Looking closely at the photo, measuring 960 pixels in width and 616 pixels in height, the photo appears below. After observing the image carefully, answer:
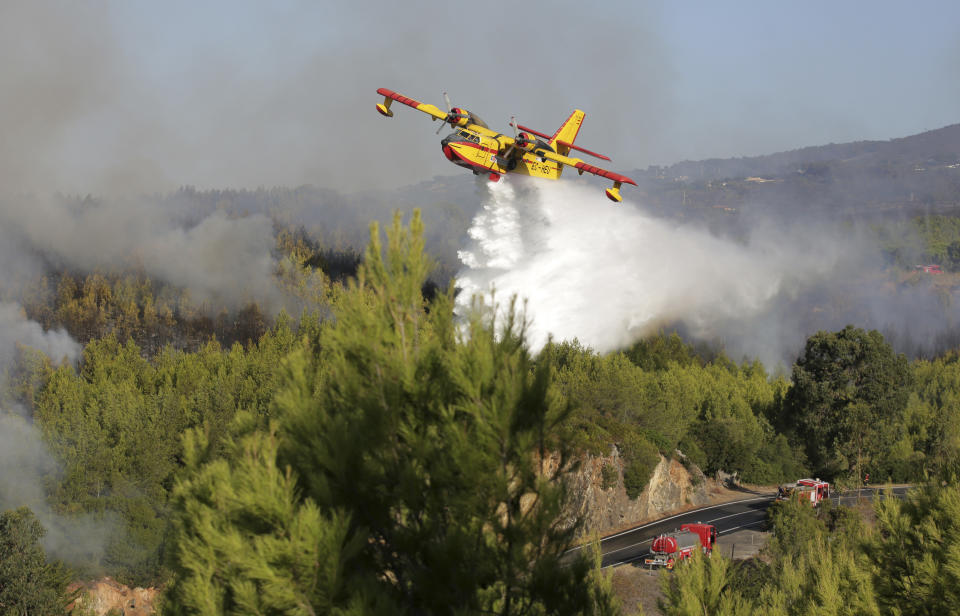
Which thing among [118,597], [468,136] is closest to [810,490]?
[468,136]

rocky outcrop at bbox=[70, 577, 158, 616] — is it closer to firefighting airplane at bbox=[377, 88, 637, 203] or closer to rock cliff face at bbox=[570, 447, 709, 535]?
rock cliff face at bbox=[570, 447, 709, 535]

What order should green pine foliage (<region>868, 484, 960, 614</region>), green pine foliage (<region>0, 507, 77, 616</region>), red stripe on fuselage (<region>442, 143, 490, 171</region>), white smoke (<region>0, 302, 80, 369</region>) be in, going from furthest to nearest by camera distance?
1. white smoke (<region>0, 302, 80, 369</region>)
2. red stripe on fuselage (<region>442, 143, 490, 171</region>)
3. green pine foliage (<region>0, 507, 77, 616</region>)
4. green pine foliage (<region>868, 484, 960, 614</region>)

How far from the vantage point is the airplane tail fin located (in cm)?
6575

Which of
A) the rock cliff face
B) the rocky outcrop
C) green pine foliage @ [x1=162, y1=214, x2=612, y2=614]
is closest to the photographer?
green pine foliage @ [x1=162, y1=214, x2=612, y2=614]

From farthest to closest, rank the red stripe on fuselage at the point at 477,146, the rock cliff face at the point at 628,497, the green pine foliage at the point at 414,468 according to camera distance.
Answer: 1. the rock cliff face at the point at 628,497
2. the red stripe on fuselage at the point at 477,146
3. the green pine foliage at the point at 414,468

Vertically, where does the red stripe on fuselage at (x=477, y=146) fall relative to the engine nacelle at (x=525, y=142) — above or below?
below

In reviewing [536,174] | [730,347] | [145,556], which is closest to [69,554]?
[145,556]

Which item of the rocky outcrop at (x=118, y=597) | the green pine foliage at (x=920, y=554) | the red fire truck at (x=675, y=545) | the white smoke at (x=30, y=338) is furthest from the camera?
the white smoke at (x=30, y=338)

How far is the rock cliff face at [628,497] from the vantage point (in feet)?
174

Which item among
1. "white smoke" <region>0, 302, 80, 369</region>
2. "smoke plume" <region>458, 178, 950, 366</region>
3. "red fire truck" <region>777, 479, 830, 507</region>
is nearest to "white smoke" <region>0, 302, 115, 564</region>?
"smoke plume" <region>458, 178, 950, 366</region>

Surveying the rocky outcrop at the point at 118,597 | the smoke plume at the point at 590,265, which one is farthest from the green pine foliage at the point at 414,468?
the rocky outcrop at the point at 118,597

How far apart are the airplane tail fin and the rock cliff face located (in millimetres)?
23546

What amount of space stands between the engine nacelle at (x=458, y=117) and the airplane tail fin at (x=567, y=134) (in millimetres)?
11638

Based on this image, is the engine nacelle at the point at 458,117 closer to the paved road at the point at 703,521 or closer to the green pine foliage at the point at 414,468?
the paved road at the point at 703,521
